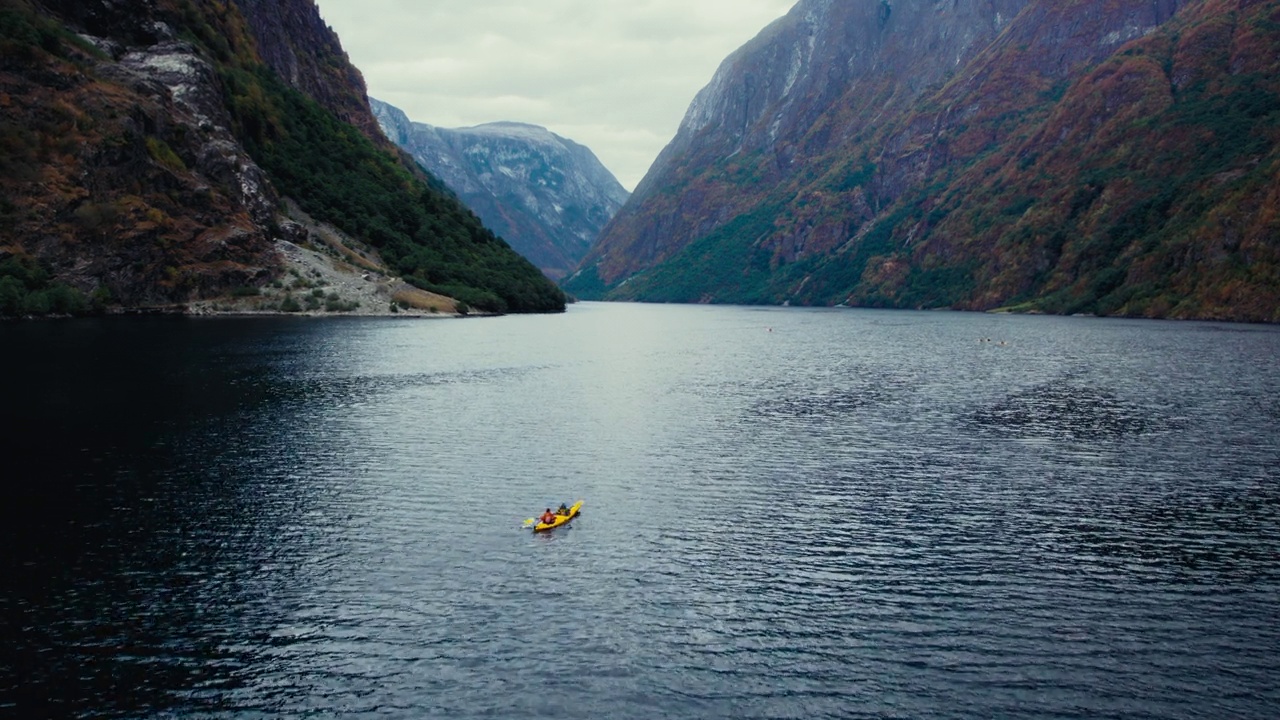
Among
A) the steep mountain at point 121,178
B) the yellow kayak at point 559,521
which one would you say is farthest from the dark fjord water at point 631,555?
the steep mountain at point 121,178

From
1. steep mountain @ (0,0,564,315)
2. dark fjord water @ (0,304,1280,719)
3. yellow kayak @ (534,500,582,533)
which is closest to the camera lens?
dark fjord water @ (0,304,1280,719)

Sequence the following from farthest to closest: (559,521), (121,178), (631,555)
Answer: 1. (121,178)
2. (559,521)
3. (631,555)

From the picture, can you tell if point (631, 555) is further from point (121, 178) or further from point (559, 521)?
point (121, 178)

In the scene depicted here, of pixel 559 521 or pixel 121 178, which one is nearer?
pixel 559 521

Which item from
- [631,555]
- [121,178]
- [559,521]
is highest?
[121,178]

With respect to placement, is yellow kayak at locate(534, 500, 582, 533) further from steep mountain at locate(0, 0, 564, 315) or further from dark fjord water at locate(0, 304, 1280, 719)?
A: steep mountain at locate(0, 0, 564, 315)

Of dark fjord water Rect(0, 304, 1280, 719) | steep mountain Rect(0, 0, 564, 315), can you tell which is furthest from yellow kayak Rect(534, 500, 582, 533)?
steep mountain Rect(0, 0, 564, 315)

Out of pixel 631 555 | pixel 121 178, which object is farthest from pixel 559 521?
pixel 121 178

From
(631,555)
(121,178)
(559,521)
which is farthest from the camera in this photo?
(121,178)

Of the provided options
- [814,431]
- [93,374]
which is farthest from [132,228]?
[814,431]
